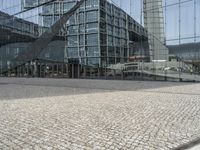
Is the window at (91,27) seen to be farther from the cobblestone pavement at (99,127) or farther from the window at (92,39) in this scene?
the cobblestone pavement at (99,127)

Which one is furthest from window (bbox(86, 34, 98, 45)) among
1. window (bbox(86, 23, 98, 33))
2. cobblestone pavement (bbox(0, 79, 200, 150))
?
cobblestone pavement (bbox(0, 79, 200, 150))

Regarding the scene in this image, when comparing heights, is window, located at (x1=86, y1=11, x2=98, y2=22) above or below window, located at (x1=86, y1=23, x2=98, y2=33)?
above

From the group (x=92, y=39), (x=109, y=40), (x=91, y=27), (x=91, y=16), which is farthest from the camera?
(x=91, y=16)


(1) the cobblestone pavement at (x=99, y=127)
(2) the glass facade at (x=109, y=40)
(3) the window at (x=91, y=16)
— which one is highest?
(3) the window at (x=91, y=16)

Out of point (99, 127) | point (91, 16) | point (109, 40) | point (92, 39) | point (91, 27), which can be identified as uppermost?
point (91, 16)

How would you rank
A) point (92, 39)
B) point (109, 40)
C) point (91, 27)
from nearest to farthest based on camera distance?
point (109, 40) → point (92, 39) → point (91, 27)

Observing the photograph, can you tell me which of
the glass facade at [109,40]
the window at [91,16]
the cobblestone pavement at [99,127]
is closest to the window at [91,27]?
the glass facade at [109,40]

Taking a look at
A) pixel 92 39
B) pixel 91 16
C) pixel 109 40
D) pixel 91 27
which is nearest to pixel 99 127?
pixel 109 40

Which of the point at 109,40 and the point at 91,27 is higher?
the point at 91,27

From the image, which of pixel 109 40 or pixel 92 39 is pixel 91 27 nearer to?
pixel 92 39

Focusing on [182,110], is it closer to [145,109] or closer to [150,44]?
[145,109]

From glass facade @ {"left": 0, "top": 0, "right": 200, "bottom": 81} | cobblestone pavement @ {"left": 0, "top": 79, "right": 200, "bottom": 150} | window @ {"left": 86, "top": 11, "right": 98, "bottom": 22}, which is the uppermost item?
window @ {"left": 86, "top": 11, "right": 98, "bottom": 22}

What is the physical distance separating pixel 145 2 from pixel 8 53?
2865cm

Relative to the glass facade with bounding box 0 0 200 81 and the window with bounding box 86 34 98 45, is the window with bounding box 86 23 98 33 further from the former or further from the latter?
the window with bounding box 86 34 98 45
